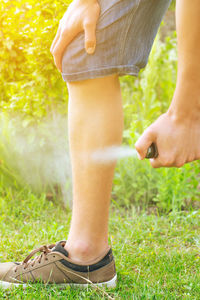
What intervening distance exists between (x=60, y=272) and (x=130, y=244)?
0.54 m

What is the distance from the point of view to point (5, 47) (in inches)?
92.7

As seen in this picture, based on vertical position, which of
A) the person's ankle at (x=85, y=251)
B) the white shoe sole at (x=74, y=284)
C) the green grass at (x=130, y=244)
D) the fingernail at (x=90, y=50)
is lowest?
the green grass at (x=130, y=244)

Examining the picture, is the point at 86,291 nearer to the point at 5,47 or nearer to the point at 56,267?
the point at 56,267

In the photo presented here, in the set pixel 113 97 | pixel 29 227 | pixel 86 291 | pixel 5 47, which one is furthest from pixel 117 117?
pixel 5 47

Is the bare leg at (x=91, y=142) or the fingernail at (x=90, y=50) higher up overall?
the fingernail at (x=90, y=50)

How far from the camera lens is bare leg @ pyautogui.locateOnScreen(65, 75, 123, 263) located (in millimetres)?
1292

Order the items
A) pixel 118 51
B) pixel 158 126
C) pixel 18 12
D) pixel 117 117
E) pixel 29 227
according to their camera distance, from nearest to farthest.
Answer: pixel 158 126
pixel 118 51
pixel 117 117
pixel 29 227
pixel 18 12

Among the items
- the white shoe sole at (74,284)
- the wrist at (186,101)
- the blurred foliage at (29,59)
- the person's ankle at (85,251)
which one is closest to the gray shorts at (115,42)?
the wrist at (186,101)

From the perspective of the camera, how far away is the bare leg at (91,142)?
1.29 meters

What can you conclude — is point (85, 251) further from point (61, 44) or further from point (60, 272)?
point (61, 44)

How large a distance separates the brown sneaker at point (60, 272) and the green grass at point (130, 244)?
37 millimetres

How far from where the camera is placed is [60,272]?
1414mm

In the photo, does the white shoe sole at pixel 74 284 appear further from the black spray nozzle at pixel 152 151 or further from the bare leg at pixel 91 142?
the black spray nozzle at pixel 152 151

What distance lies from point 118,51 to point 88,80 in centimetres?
14
